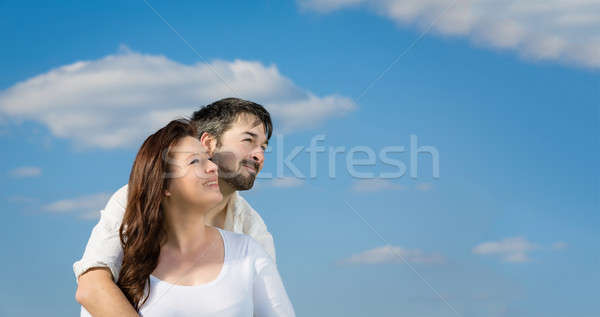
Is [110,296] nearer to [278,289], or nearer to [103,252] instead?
[103,252]

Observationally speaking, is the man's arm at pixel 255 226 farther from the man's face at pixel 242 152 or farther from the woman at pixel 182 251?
the woman at pixel 182 251

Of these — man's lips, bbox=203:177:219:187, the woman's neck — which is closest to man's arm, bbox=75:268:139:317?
the woman's neck

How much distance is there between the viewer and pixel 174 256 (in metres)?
2.87

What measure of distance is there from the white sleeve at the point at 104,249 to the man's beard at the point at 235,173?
123 centimetres

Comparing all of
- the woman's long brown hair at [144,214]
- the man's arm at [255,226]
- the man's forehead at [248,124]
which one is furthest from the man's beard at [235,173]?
the woman's long brown hair at [144,214]

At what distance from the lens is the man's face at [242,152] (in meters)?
4.34

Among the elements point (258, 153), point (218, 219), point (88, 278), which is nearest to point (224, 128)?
point (258, 153)

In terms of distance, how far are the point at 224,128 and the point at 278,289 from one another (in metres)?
2.10

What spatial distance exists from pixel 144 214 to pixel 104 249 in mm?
257

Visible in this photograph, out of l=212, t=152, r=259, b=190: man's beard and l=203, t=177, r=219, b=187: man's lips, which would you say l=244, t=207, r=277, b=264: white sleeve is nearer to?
l=212, t=152, r=259, b=190: man's beard

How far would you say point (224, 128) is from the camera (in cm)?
475

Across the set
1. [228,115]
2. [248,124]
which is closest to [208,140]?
[228,115]

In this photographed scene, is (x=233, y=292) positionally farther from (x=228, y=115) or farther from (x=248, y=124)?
(x=228, y=115)

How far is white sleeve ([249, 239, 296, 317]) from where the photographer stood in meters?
2.86
